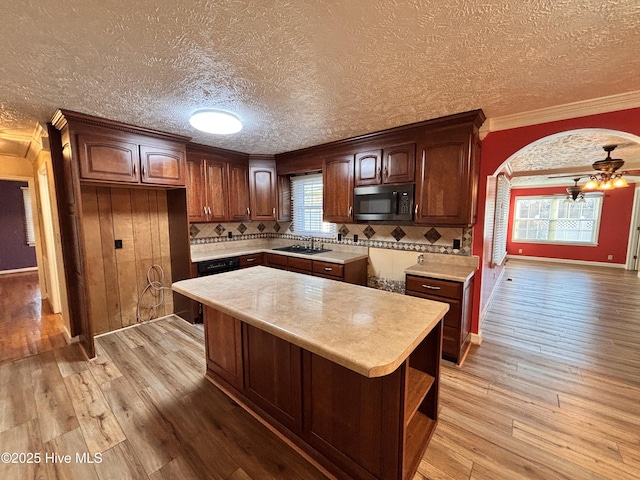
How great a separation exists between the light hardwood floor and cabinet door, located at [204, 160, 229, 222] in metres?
1.57

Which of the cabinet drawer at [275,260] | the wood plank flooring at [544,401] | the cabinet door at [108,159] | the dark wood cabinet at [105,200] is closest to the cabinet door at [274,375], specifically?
the wood plank flooring at [544,401]

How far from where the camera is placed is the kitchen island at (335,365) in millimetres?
1175

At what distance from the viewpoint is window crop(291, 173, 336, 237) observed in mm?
4164

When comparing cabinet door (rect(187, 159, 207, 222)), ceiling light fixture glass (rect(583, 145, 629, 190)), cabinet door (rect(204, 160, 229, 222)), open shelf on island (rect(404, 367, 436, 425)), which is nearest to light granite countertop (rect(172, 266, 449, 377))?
open shelf on island (rect(404, 367, 436, 425))

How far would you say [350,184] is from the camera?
11.0 ft

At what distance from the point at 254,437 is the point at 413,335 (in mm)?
1327

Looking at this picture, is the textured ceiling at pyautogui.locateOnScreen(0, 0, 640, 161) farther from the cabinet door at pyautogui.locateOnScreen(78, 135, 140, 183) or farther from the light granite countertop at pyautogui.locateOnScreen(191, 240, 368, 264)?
the light granite countertop at pyautogui.locateOnScreen(191, 240, 368, 264)

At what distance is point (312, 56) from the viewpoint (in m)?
1.52

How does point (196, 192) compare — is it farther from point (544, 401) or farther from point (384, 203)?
point (544, 401)

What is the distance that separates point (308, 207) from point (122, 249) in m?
2.59

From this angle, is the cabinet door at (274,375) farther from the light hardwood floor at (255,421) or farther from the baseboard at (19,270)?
the baseboard at (19,270)

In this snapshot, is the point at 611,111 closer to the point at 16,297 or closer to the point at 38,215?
the point at 38,215

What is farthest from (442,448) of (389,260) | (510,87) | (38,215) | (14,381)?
(38,215)

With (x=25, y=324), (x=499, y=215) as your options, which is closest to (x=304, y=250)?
(x=499, y=215)
